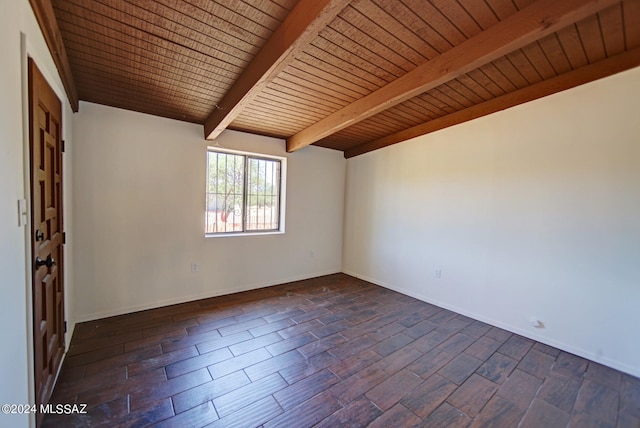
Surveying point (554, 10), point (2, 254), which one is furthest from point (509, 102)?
point (2, 254)

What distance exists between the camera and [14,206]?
1154 millimetres

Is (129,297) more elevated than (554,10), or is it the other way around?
(554,10)

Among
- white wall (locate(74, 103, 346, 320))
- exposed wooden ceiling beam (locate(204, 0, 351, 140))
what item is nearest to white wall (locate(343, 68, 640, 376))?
white wall (locate(74, 103, 346, 320))

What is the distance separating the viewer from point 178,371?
2.10 metres

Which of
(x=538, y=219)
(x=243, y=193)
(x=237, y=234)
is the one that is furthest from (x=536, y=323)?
(x=243, y=193)

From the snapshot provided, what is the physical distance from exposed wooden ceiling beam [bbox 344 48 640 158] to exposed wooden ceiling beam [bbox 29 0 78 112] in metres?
3.72

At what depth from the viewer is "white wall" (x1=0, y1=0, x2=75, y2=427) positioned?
3.39 ft

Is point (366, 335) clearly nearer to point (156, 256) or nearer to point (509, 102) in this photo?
point (156, 256)

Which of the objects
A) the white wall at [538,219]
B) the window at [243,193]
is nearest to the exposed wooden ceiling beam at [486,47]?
the white wall at [538,219]

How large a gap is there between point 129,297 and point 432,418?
322cm

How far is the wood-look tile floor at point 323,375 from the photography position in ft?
5.71

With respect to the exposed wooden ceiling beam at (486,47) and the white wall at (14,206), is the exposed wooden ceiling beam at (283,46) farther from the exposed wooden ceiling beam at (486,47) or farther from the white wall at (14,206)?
the white wall at (14,206)

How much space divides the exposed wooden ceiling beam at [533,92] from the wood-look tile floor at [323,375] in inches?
99.3

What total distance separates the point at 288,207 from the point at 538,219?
322 centimetres
